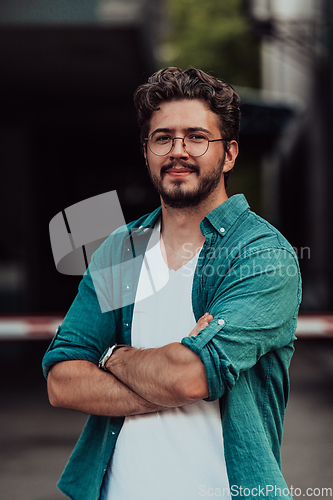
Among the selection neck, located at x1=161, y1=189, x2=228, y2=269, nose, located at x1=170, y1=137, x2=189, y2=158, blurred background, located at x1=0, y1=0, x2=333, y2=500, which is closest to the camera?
nose, located at x1=170, y1=137, x2=189, y2=158

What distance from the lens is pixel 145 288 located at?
2.35 metres

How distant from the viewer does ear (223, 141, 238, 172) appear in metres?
2.50

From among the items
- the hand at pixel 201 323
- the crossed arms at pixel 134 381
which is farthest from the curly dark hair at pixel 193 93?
the crossed arms at pixel 134 381

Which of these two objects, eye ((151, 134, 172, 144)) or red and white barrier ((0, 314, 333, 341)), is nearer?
eye ((151, 134, 172, 144))

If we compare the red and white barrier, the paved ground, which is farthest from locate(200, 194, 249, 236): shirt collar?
the red and white barrier

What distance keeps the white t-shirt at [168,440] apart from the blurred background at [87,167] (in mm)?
1285

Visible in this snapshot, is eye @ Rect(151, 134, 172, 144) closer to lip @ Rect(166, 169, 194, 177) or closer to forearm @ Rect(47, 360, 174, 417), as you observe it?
lip @ Rect(166, 169, 194, 177)

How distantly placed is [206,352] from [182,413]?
0.31 meters

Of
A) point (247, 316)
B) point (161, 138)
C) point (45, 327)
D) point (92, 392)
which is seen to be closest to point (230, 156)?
point (161, 138)

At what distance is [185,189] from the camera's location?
92.3 inches

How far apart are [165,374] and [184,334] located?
0.70 feet

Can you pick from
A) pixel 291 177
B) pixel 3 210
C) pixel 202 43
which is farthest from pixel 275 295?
pixel 202 43

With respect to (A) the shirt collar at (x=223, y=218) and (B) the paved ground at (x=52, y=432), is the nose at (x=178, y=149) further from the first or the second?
(B) the paved ground at (x=52, y=432)

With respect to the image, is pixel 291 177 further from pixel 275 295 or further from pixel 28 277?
pixel 275 295
